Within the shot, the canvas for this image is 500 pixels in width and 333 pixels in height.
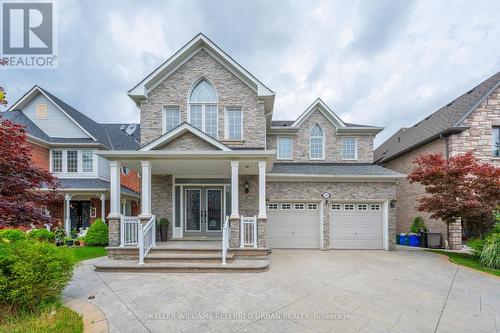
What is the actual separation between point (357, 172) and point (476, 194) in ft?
14.3

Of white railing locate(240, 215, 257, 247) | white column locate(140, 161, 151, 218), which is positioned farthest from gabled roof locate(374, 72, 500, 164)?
white column locate(140, 161, 151, 218)

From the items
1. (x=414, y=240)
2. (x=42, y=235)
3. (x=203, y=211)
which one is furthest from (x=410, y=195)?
(x=42, y=235)

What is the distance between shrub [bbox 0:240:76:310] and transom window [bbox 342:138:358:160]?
12.6 meters

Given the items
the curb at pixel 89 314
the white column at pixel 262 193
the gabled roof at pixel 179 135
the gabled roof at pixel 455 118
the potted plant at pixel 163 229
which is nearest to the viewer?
the curb at pixel 89 314

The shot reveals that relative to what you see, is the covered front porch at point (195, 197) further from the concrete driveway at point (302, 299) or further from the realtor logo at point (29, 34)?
the realtor logo at point (29, 34)

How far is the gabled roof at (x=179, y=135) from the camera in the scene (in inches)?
328

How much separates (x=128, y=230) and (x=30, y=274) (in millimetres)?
3964

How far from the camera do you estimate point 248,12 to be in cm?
1232

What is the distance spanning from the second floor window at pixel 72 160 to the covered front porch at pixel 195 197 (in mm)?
8372

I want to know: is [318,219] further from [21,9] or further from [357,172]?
[21,9]

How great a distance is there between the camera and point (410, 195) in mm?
13961

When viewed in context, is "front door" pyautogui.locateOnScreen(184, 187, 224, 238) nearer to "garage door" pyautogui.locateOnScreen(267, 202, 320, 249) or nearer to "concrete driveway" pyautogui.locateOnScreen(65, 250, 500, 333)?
"garage door" pyautogui.locateOnScreen(267, 202, 320, 249)

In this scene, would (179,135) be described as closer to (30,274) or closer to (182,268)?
(182,268)

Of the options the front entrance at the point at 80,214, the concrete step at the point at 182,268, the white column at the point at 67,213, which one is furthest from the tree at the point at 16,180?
the front entrance at the point at 80,214
